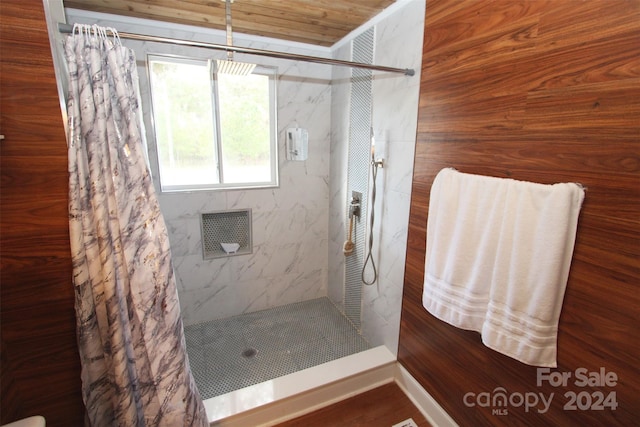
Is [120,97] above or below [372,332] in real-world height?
above

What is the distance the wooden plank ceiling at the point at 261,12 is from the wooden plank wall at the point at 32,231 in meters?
1.10

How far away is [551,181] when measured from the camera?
1.05 meters

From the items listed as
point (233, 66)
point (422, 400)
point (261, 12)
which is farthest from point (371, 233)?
point (261, 12)

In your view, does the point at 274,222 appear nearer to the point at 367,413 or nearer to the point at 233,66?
the point at 233,66

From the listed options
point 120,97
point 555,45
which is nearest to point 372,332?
point 555,45

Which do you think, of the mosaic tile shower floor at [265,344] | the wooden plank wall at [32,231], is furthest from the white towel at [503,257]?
the wooden plank wall at [32,231]

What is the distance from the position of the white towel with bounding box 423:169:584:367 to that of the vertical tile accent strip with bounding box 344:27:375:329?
2.82 feet

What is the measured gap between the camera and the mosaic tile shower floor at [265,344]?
2.00 meters

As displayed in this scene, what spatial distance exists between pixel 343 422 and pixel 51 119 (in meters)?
2.00

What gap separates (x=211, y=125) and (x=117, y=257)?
4.96 ft

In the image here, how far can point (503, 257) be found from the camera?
1.13 m

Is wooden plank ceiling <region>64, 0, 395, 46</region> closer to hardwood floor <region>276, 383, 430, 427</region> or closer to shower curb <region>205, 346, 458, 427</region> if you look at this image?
shower curb <region>205, 346, 458, 427</region>

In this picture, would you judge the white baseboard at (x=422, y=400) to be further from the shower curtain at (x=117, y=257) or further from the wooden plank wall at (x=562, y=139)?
the shower curtain at (x=117, y=257)

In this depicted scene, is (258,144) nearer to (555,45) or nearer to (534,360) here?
(555,45)
